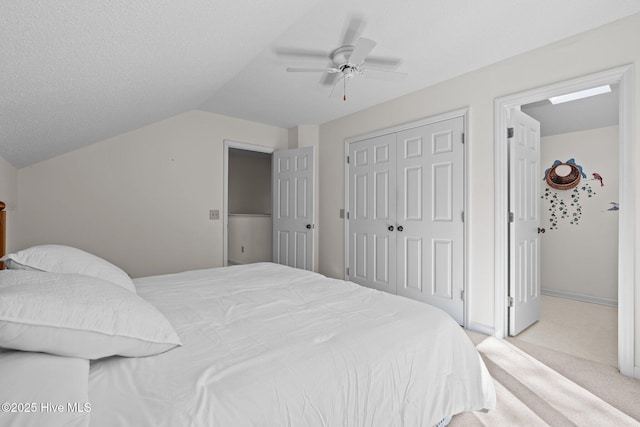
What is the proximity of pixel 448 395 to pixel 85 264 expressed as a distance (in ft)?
5.87

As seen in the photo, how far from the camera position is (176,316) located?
1355 mm

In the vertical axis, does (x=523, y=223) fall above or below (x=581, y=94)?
below

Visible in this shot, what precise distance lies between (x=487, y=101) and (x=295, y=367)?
2.72 metres

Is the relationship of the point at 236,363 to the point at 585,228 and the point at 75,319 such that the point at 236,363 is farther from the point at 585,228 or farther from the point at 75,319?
the point at 585,228

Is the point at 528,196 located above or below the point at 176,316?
above

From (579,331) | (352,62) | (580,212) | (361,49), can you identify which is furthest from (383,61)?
(580,212)

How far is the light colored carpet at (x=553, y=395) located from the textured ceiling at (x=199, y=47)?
228 cm

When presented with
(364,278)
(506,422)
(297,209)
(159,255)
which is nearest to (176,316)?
(506,422)

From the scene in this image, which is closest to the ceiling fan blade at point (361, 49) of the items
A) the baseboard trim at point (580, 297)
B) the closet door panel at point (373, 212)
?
the closet door panel at point (373, 212)

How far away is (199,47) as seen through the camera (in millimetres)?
1734

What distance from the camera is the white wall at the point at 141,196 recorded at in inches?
113

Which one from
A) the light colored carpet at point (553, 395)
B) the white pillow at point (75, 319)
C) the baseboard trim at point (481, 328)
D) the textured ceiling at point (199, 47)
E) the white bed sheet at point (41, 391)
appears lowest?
the light colored carpet at point (553, 395)

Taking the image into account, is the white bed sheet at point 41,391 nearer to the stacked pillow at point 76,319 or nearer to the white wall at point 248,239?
the stacked pillow at point 76,319

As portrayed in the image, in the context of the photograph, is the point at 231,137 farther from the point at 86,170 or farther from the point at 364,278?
the point at 364,278
